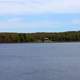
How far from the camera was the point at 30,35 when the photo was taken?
9806 cm

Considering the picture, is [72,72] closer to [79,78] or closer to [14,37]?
[79,78]

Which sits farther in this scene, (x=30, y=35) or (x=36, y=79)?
(x=30, y=35)

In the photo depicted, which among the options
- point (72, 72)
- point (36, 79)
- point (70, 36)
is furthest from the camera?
point (70, 36)

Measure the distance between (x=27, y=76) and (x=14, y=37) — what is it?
236 feet

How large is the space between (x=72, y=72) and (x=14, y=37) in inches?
2756

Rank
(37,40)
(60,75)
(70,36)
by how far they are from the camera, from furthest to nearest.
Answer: (37,40) < (70,36) < (60,75)

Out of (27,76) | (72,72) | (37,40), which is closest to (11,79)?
(27,76)

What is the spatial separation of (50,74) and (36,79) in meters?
2.20

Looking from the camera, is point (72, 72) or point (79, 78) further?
point (72, 72)

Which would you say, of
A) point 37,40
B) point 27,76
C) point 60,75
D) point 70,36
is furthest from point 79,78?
point 37,40

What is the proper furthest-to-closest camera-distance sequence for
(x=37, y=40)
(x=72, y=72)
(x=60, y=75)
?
(x=37, y=40) → (x=72, y=72) → (x=60, y=75)

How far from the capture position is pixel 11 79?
77.2ft

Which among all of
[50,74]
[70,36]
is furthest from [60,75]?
[70,36]

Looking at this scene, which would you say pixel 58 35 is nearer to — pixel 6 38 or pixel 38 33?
pixel 38 33
